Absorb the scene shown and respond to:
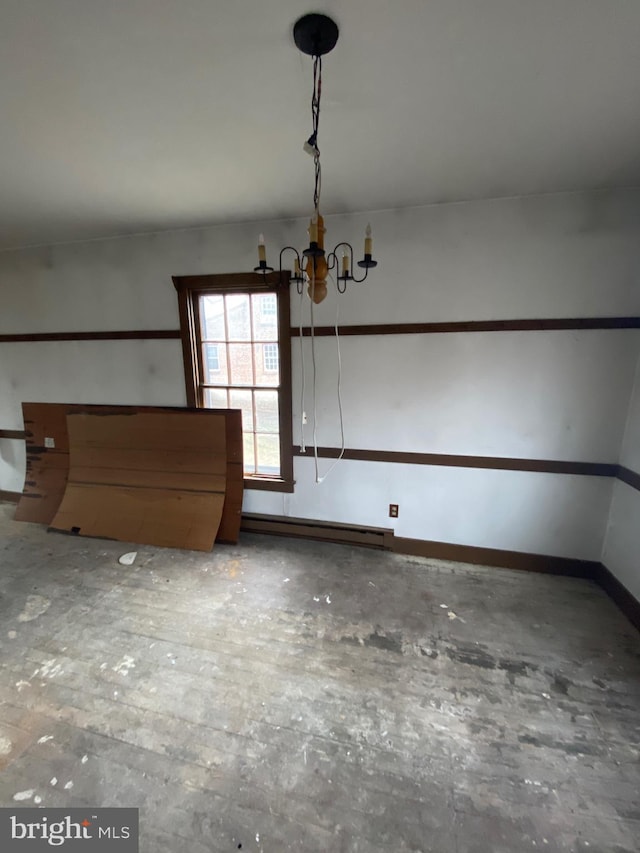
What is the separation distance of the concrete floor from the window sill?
0.71m

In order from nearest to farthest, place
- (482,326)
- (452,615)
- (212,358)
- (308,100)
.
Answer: (308,100)
(452,615)
(482,326)
(212,358)

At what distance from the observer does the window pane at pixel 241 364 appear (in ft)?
9.62

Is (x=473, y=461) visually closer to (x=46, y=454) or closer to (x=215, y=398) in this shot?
(x=215, y=398)

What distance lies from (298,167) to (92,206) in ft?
5.14

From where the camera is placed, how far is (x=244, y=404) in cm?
302

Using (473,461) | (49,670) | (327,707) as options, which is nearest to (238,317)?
(473,461)

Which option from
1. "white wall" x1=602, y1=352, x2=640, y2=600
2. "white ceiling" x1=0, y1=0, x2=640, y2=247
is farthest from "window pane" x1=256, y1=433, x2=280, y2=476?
"white wall" x1=602, y1=352, x2=640, y2=600

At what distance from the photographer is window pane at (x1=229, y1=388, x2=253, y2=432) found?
300 centimetres

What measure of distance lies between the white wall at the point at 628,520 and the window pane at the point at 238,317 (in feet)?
9.28

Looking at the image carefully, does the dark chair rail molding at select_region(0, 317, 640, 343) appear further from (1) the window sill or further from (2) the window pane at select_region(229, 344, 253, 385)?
(1) the window sill

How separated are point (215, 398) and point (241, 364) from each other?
16.5 inches

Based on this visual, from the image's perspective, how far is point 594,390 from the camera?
231cm

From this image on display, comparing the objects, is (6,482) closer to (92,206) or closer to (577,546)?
(92,206)

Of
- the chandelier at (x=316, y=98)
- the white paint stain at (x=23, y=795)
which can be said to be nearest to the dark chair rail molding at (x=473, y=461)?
the chandelier at (x=316, y=98)
